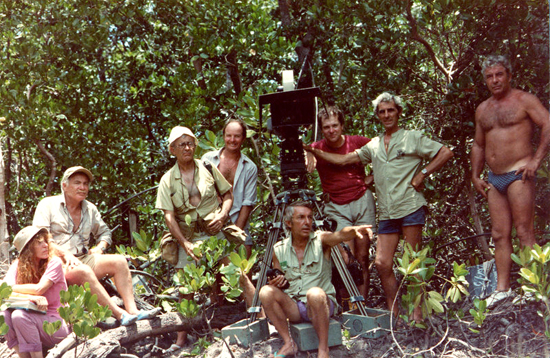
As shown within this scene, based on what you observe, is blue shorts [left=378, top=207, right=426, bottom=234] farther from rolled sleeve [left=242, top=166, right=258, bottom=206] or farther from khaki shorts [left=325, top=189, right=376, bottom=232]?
rolled sleeve [left=242, top=166, right=258, bottom=206]

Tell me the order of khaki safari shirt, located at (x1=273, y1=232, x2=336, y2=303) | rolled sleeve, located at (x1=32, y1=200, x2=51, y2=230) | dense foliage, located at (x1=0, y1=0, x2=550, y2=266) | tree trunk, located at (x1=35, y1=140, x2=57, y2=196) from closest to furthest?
khaki safari shirt, located at (x1=273, y1=232, x2=336, y2=303) → rolled sleeve, located at (x1=32, y1=200, x2=51, y2=230) → dense foliage, located at (x1=0, y1=0, x2=550, y2=266) → tree trunk, located at (x1=35, y1=140, x2=57, y2=196)

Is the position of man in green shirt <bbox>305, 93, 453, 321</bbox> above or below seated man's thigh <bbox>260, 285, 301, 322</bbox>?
above

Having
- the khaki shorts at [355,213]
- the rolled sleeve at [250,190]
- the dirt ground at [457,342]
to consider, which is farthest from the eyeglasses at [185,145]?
A: the dirt ground at [457,342]

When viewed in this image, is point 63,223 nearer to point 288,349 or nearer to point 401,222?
point 288,349

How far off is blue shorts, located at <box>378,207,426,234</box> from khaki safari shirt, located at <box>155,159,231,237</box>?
49.1 inches

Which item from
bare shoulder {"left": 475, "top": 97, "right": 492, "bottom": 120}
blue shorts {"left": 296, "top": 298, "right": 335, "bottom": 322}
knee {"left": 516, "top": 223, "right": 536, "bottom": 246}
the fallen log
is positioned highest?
bare shoulder {"left": 475, "top": 97, "right": 492, "bottom": 120}

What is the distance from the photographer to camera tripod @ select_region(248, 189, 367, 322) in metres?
4.48

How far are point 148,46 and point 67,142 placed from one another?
6.35ft

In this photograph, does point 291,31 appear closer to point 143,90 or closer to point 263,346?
point 143,90

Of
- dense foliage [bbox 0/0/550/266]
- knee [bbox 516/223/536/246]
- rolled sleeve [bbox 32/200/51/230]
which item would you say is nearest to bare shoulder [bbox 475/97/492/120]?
dense foliage [bbox 0/0/550/266]

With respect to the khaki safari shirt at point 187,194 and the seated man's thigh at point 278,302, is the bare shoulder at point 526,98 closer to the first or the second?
the seated man's thigh at point 278,302

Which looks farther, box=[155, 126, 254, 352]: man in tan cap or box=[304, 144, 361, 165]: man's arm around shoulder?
box=[304, 144, 361, 165]: man's arm around shoulder

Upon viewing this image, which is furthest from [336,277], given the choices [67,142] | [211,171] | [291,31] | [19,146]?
[19,146]

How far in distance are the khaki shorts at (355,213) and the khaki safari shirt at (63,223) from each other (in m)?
1.95
